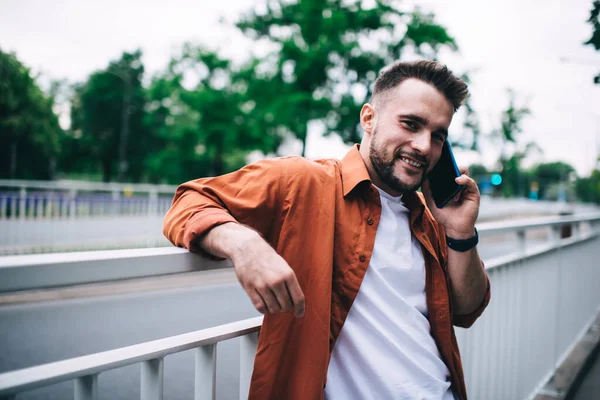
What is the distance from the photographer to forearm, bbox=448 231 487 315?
6.20ft

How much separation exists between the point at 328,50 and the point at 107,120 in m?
36.7

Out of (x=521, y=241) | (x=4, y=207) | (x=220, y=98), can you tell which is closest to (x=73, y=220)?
(x=4, y=207)

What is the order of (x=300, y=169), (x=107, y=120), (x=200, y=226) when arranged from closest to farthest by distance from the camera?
(x=200, y=226)
(x=300, y=169)
(x=107, y=120)

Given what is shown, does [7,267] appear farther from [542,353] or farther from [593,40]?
[542,353]

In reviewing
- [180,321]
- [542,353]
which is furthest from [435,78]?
[180,321]

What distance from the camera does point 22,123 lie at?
26.4 metres

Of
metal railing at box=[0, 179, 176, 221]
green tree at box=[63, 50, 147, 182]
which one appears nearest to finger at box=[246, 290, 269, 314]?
metal railing at box=[0, 179, 176, 221]

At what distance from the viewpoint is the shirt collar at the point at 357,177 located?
1.63 metres

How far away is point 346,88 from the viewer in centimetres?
2369

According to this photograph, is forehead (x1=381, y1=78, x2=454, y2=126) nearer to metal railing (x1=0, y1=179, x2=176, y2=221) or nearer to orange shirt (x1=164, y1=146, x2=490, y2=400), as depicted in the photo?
orange shirt (x1=164, y1=146, x2=490, y2=400)

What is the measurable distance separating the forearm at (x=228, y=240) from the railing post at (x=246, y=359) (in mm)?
367

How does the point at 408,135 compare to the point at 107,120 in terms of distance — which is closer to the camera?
the point at 408,135

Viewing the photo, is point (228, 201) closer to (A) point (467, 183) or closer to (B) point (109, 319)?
(A) point (467, 183)

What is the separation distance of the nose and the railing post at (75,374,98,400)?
4.32 feet
